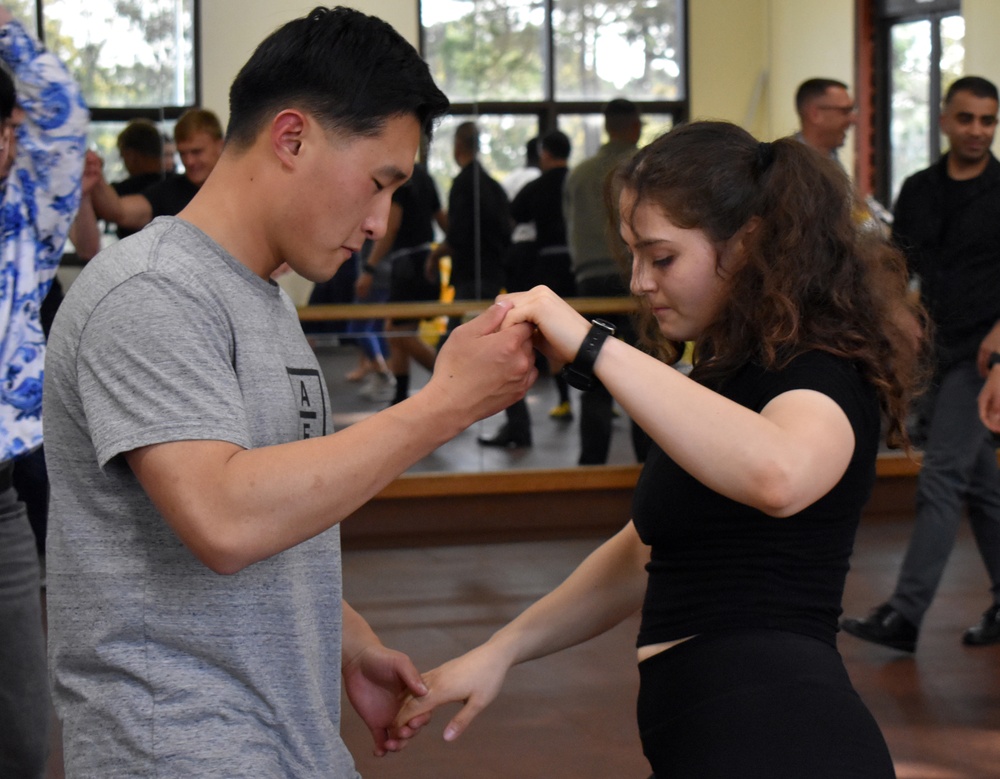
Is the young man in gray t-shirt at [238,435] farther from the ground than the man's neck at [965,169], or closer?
closer

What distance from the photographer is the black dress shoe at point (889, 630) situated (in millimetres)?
3875

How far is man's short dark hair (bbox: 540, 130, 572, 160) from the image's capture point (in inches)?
233

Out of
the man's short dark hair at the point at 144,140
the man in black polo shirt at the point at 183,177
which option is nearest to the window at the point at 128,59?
the man's short dark hair at the point at 144,140

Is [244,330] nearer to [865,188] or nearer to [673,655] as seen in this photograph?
[673,655]

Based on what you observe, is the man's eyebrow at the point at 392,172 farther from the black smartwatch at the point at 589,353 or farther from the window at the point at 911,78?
the window at the point at 911,78

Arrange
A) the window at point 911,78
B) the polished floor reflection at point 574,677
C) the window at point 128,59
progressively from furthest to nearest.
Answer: the window at point 911,78 → the window at point 128,59 → the polished floor reflection at point 574,677

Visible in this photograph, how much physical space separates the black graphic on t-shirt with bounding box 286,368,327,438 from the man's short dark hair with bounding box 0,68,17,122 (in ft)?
3.22

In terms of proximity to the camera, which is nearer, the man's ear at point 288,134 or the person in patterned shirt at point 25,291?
the man's ear at point 288,134

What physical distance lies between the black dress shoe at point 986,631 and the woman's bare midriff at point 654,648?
2.88 m

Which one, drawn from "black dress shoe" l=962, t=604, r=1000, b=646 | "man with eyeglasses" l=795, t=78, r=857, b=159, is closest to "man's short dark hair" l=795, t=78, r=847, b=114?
"man with eyeglasses" l=795, t=78, r=857, b=159

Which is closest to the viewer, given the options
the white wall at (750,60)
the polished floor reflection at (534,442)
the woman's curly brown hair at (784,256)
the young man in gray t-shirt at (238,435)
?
the young man in gray t-shirt at (238,435)

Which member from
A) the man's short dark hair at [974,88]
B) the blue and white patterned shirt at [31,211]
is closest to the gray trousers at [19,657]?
the blue and white patterned shirt at [31,211]

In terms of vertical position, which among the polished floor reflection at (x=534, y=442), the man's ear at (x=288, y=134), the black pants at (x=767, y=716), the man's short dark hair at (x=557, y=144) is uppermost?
the man's short dark hair at (x=557, y=144)

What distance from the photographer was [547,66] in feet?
19.5
